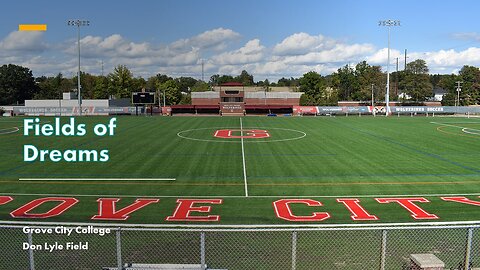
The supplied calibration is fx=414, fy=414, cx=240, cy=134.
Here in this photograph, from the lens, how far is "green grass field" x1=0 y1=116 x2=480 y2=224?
56.7ft

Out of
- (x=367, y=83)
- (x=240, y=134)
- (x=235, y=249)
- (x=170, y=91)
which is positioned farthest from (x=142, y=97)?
(x=367, y=83)

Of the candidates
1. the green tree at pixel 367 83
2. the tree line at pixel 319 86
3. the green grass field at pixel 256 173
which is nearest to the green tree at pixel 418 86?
the tree line at pixel 319 86

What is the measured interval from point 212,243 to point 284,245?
2.28 meters

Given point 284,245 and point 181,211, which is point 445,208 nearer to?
point 284,245

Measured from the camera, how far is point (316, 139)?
1531 inches

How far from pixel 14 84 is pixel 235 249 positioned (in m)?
149

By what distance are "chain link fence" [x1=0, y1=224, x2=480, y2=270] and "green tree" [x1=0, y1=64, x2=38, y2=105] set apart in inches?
5664

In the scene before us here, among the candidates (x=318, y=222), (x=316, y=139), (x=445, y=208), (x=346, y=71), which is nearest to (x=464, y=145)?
(x=316, y=139)

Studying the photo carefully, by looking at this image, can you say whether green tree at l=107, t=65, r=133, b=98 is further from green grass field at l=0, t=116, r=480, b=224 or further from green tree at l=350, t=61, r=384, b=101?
green grass field at l=0, t=116, r=480, b=224

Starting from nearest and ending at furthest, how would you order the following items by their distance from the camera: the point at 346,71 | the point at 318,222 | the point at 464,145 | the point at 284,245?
the point at 284,245 → the point at 318,222 → the point at 464,145 → the point at 346,71

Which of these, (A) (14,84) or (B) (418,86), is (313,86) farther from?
(A) (14,84)

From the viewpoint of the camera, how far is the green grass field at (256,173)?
17281mm

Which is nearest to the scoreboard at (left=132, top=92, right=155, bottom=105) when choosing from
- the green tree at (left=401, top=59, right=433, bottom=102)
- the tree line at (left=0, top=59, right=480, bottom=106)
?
the tree line at (left=0, top=59, right=480, bottom=106)

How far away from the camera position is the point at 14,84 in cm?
13962
